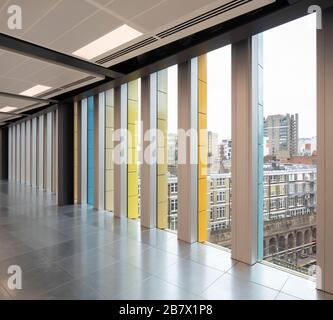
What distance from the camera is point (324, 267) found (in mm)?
2939

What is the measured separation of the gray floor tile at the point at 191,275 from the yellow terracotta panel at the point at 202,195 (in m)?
1.34

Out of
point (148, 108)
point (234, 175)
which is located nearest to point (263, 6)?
point (234, 175)

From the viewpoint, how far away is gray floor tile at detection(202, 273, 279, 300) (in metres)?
2.83

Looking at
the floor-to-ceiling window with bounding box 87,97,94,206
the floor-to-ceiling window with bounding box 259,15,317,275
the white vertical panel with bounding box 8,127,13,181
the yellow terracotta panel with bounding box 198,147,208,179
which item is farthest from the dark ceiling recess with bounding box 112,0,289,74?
the white vertical panel with bounding box 8,127,13,181

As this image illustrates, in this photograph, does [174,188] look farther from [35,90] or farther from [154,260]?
[35,90]

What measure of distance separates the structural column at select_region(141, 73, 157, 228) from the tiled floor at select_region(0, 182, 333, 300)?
46cm

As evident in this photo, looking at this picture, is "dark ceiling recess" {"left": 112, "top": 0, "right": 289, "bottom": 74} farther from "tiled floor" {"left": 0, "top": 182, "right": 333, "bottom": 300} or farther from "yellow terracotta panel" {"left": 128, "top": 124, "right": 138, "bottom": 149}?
"tiled floor" {"left": 0, "top": 182, "right": 333, "bottom": 300}

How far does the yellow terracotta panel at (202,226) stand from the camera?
4.73m

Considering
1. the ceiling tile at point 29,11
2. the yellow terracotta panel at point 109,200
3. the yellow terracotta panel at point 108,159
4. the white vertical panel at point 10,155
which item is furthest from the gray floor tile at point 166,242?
the white vertical panel at point 10,155

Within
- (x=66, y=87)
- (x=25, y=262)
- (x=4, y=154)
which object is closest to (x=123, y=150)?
(x=66, y=87)

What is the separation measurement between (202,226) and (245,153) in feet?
6.02

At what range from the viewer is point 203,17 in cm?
319

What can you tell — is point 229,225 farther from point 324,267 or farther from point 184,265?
point 324,267

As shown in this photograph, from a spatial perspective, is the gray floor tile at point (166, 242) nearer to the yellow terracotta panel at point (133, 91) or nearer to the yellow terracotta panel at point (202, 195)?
the yellow terracotta panel at point (202, 195)
